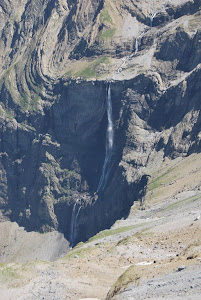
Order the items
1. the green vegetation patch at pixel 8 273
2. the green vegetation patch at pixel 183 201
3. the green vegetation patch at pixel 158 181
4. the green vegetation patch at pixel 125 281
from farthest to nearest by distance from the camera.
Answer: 1. the green vegetation patch at pixel 158 181
2. the green vegetation patch at pixel 183 201
3. the green vegetation patch at pixel 8 273
4. the green vegetation patch at pixel 125 281

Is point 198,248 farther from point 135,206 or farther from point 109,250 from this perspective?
point 135,206

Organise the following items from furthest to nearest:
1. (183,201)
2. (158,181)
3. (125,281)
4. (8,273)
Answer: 1. (158,181)
2. (183,201)
3. (8,273)
4. (125,281)

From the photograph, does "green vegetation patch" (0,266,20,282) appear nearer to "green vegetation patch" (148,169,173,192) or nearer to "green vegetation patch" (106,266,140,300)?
"green vegetation patch" (106,266,140,300)

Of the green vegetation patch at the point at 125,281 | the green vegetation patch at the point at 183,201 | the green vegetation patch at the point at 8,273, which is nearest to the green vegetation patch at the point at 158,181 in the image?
the green vegetation patch at the point at 183,201

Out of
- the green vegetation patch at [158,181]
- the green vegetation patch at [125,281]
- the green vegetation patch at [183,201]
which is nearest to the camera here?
the green vegetation patch at [125,281]

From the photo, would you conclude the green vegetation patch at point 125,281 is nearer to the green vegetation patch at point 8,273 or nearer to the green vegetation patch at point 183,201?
the green vegetation patch at point 8,273

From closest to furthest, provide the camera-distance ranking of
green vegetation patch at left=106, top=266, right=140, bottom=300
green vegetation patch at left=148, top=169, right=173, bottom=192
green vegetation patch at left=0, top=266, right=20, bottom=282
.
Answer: green vegetation patch at left=106, top=266, right=140, bottom=300 < green vegetation patch at left=0, top=266, right=20, bottom=282 < green vegetation patch at left=148, top=169, right=173, bottom=192

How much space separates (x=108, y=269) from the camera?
94.9m

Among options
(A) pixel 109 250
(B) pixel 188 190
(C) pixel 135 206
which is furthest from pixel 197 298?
(C) pixel 135 206

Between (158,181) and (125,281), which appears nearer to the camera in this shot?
(125,281)

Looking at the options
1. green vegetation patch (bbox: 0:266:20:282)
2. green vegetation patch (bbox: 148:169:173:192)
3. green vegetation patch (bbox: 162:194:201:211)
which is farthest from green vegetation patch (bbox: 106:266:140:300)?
green vegetation patch (bbox: 148:169:173:192)

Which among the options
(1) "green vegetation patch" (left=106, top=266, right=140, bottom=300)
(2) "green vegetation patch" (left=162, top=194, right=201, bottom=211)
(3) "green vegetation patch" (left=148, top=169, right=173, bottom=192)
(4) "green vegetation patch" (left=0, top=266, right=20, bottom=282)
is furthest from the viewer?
(3) "green vegetation patch" (left=148, top=169, right=173, bottom=192)

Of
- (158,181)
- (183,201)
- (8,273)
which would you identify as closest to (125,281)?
(8,273)

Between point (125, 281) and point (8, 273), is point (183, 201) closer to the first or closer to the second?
point (8, 273)
